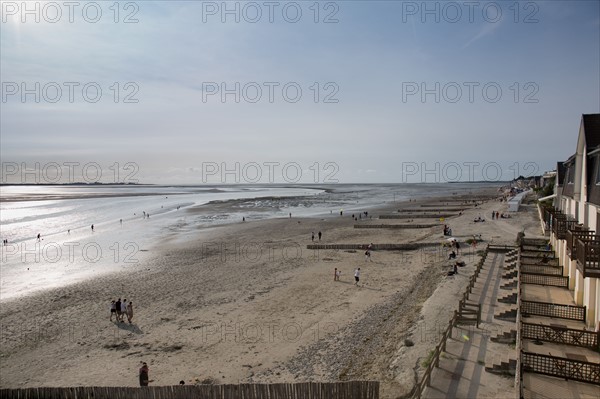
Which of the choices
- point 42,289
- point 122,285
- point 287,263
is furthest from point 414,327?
point 42,289

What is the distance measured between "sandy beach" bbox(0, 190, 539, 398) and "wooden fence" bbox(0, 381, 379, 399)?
2134 millimetres

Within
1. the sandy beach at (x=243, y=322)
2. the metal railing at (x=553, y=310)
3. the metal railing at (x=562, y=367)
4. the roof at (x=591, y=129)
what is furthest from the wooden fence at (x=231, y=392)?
the roof at (x=591, y=129)

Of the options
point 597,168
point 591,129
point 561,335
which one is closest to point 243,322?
point 561,335

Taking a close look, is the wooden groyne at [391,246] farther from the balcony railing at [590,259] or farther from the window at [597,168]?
the balcony railing at [590,259]

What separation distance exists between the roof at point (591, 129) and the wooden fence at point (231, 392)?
14.1 m

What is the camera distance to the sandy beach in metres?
14.7

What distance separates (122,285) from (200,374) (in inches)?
598

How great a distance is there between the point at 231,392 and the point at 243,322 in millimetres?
9106

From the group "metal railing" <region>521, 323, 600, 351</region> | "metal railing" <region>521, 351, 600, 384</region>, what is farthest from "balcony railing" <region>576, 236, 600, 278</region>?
"metal railing" <region>521, 351, 600, 384</region>

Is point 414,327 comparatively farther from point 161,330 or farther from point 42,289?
point 42,289

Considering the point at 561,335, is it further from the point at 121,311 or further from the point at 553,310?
the point at 121,311

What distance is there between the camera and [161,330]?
18906 millimetres

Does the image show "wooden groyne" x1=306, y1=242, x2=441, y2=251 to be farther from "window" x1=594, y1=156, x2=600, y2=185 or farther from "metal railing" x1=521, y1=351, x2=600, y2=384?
"metal railing" x1=521, y1=351, x2=600, y2=384

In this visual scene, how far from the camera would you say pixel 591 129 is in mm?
16938
